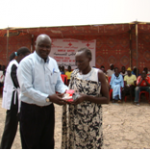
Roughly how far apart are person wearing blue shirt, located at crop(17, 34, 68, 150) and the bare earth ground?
3.67 ft

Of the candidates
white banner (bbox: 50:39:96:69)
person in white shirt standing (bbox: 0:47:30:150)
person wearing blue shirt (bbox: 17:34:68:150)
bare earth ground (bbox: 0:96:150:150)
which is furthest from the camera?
white banner (bbox: 50:39:96:69)

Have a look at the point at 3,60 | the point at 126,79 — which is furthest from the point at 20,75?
the point at 3,60

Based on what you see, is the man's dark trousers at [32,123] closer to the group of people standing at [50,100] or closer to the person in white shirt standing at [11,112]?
the group of people standing at [50,100]

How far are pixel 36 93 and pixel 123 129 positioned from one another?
259cm

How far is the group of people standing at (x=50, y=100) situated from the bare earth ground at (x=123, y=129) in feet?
3.37

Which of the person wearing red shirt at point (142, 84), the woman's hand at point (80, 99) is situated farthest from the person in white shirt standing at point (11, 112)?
the person wearing red shirt at point (142, 84)

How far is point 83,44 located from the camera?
333 inches

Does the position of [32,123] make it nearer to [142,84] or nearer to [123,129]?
[123,129]

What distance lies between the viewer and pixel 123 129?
3305 millimetres

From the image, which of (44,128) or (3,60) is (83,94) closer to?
(44,128)

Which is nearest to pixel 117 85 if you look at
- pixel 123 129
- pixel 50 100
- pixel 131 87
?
pixel 131 87

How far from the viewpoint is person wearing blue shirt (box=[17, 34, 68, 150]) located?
4.82ft

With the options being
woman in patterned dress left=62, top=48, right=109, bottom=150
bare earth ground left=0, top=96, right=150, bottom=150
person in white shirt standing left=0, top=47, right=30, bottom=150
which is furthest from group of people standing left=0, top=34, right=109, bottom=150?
bare earth ground left=0, top=96, right=150, bottom=150

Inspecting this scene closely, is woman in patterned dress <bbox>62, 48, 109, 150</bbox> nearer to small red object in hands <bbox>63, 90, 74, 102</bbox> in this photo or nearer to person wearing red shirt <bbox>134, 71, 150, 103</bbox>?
small red object in hands <bbox>63, 90, 74, 102</bbox>
